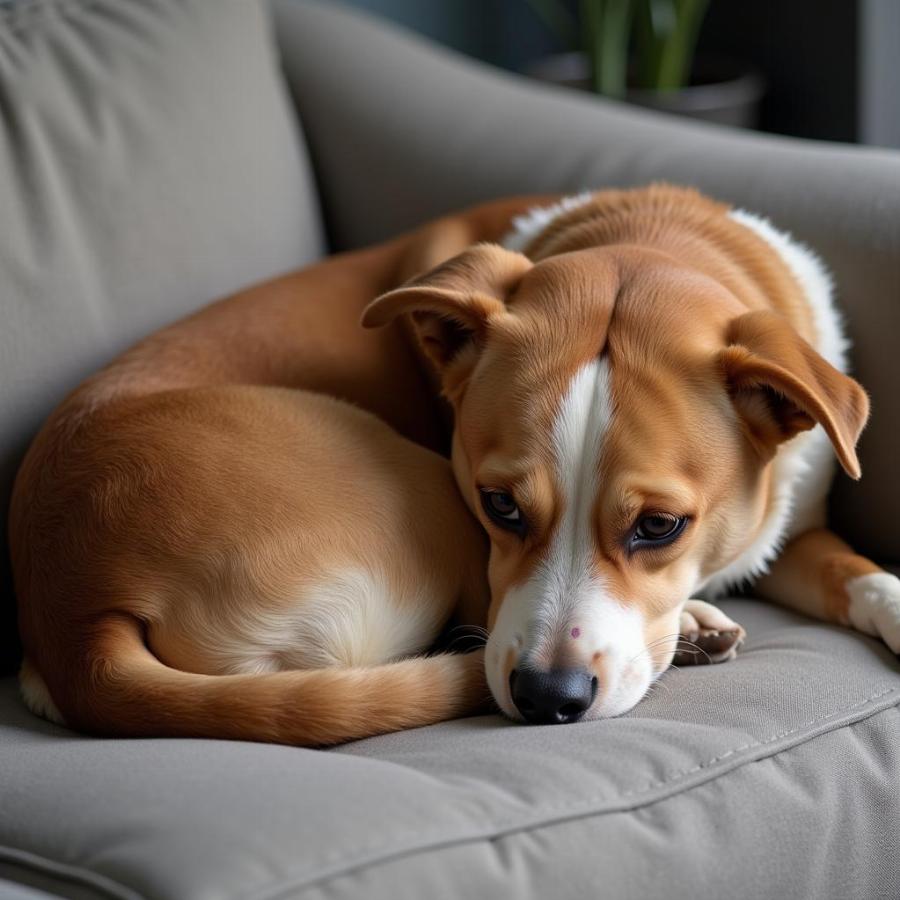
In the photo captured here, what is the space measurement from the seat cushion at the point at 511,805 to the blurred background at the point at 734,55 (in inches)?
98.9

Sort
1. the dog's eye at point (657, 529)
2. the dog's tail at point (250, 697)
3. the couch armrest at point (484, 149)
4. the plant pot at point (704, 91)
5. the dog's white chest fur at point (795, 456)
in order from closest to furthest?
the dog's tail at point (250, 697), the dog's eye at point (657, 529), the dog's white chest fur at point (795, 456), the couch armrest at point (484, 149), the plant pot at point (704, 91)

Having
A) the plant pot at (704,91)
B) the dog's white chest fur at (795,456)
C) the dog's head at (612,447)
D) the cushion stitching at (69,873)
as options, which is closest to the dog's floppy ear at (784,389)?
the dog's head at (612,447)

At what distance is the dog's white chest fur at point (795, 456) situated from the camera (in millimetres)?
1924

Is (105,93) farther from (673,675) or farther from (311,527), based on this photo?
(673,675)

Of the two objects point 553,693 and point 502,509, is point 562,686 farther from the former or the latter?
point 502,509

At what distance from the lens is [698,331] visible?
5.66ft

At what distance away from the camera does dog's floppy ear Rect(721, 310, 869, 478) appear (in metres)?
1.60

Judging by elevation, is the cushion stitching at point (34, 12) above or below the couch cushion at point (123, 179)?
above

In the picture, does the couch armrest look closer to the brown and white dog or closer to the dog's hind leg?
the dog's hind leg

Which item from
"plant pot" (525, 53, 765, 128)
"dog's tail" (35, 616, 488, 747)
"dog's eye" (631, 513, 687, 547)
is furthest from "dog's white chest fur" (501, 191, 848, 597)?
"plant pot" (525, 53, 765, 128)

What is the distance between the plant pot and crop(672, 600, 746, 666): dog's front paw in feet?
7.37

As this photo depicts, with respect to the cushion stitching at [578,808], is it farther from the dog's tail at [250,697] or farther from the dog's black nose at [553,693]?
the dog's tail at [250,697]

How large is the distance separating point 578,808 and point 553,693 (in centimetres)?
23

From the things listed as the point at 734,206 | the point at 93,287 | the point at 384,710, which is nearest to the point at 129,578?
the point at 384,710
